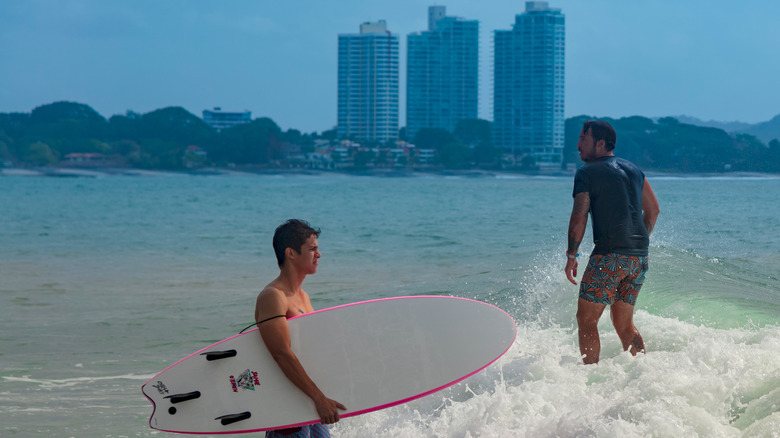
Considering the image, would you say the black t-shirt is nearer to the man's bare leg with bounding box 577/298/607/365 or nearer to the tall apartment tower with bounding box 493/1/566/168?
the man's bare leg with bounding box 577/298/607/365

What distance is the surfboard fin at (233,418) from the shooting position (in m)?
3.09

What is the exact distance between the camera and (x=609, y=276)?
178 inches

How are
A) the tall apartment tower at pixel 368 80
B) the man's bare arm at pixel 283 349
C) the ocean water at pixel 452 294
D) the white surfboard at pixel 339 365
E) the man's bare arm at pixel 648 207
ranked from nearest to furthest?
the man's bare arm at pixel 283 349 < the white surfboard at pixel 339 365 < the ocean water at pixel 452 294 < the man's bare arm at pixel 648 207 < the tall apartment tower at pixel 368 80

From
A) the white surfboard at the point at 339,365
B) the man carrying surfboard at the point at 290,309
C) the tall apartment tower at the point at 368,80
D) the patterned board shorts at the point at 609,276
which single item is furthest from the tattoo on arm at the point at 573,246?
the tall apartment tower at the point at 368,80

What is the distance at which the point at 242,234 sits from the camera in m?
25.1

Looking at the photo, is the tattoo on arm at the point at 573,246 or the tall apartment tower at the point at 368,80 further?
the tall apartment tower at the point at 368,80

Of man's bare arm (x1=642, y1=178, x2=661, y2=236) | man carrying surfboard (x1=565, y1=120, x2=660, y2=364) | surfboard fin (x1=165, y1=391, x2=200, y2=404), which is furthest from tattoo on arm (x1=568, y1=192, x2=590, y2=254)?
surfboard fin (x1=165, y1=391, x2=200, y2=404)

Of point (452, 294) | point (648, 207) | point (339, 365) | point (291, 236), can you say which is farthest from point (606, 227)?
point (452, 294)

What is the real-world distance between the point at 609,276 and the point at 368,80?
163 meters

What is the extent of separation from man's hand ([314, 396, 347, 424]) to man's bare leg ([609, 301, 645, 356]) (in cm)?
223

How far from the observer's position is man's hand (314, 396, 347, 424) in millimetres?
2963

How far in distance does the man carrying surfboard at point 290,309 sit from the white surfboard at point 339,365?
7 centimetres

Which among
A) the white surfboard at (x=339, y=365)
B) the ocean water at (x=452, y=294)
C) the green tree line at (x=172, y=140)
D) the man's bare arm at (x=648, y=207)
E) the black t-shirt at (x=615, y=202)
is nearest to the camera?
the white surfboard at (x=339, y=365)

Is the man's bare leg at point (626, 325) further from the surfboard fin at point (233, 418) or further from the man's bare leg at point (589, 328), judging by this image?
the surfboard fin at point (233, 418)
